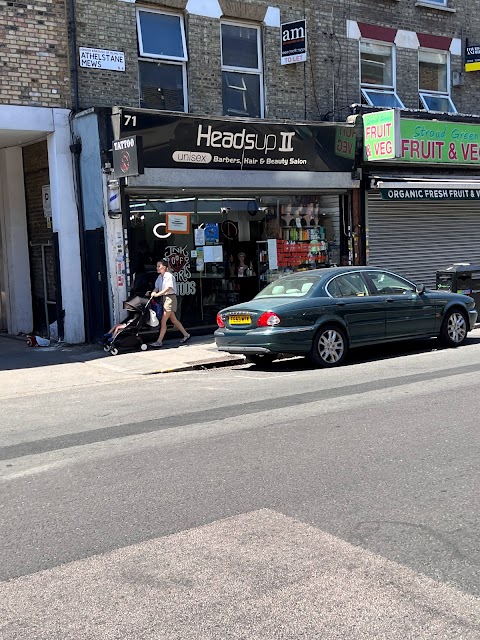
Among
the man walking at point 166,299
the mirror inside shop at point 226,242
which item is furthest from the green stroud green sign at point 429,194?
the man walking at point 166,299

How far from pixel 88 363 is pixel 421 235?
9.91 metres

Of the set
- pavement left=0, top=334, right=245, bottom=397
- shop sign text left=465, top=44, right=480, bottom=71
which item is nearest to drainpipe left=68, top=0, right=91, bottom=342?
pavement left=0, top=334, right=245, bottom=397

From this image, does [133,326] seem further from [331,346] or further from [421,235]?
[421,235]

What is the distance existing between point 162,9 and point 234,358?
7.48 metres

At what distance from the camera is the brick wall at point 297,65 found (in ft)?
45.4

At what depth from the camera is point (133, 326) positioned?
1310 cm

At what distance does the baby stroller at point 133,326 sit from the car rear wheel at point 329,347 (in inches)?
Answer: 151

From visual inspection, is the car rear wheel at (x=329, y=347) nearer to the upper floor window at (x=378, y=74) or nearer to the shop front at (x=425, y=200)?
the shop front at (x=425, y=200)

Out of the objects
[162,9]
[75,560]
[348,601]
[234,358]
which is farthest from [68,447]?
[162,9]

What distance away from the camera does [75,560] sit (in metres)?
4.01

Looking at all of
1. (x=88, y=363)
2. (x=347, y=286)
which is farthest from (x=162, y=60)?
(x=347, y=286)

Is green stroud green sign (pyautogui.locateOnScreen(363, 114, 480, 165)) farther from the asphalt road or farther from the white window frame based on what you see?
the asphalt road

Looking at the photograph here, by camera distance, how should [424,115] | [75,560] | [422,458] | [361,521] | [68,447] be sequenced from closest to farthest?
[75,560], [361,521], [422,458], [68,447], [424,115]

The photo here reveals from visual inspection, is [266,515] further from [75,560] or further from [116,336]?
[116,336]
